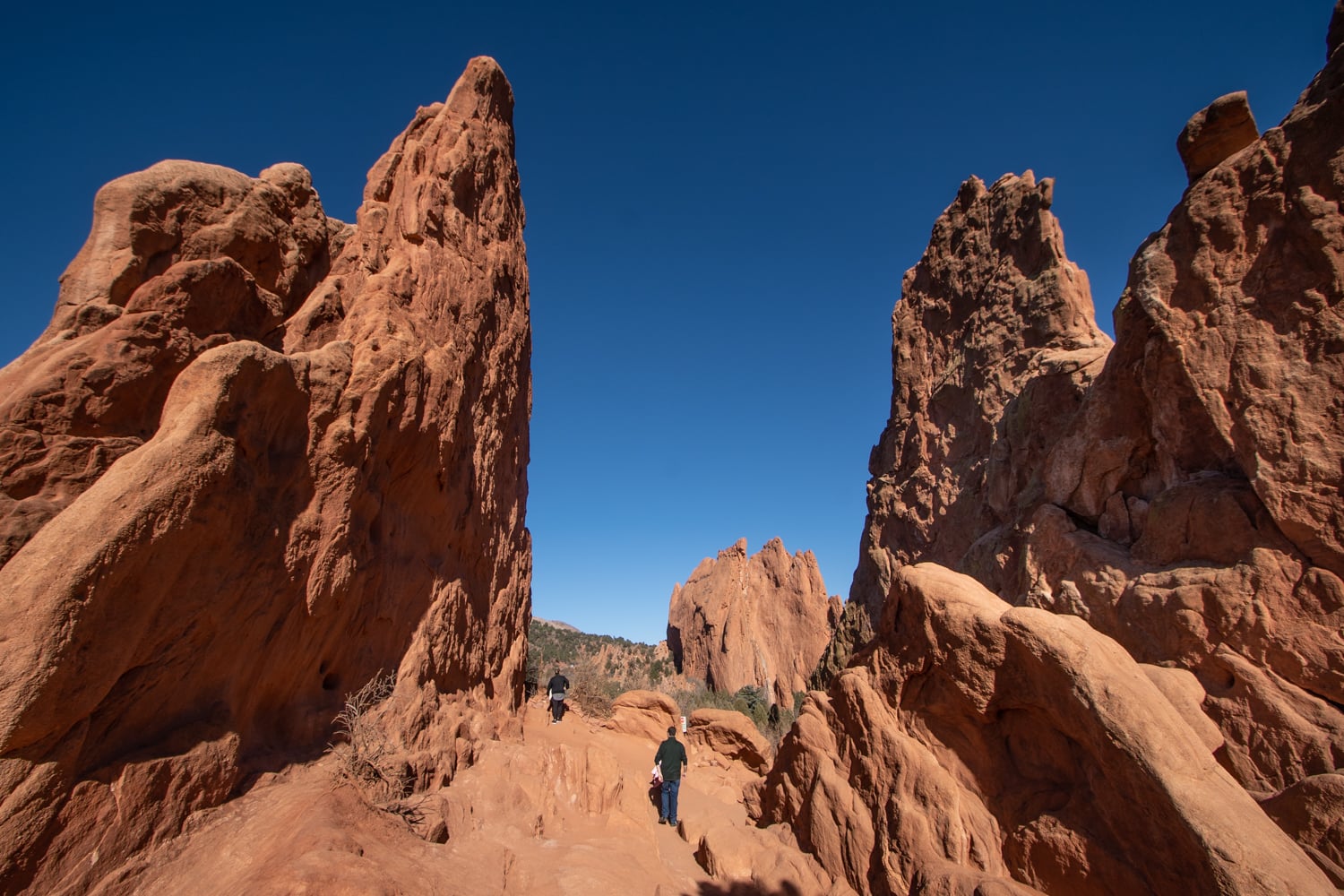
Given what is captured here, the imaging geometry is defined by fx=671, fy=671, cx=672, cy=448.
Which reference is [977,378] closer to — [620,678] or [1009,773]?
[1009,773]

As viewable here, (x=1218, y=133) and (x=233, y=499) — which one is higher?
(x=1218, y=133)

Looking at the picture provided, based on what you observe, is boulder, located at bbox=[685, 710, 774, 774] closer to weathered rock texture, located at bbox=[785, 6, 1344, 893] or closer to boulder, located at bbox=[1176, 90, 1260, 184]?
weathered rock texture, located at bbox=[785, 6, 1344, 893]

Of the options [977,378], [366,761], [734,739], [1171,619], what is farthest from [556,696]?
[977,378]

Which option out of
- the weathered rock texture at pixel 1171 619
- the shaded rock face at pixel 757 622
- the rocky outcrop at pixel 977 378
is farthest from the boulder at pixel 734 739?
the shaded rock face at pixel 757 622

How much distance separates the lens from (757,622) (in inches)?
2227

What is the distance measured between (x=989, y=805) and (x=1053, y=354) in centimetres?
1560

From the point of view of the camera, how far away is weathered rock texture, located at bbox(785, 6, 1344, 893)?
538cm

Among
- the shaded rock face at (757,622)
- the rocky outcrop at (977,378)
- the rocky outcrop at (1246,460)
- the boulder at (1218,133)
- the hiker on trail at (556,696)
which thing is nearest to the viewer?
the rocky outcrop at (1246,460)

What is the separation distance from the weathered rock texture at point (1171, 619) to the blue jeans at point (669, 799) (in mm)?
1812

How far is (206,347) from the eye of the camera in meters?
6.86

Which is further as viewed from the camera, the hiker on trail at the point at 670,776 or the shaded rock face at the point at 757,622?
the shaded rock face at the point at 757,622

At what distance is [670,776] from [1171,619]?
751cm

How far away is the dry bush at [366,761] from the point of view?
6695 millimetres

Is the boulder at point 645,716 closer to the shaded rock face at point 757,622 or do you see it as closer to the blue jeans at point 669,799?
the blue jeans at point 669,799
